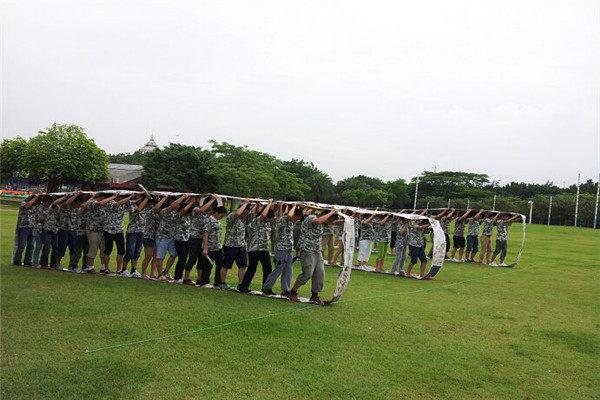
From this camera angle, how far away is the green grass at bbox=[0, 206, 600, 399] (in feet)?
18.2

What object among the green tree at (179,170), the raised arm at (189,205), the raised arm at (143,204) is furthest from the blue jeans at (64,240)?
the green tree at (179,170)

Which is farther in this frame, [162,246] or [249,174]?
[249,174]

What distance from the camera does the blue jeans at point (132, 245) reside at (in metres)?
11.8

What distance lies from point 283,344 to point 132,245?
19.8 feet

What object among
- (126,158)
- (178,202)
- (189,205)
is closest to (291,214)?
(189,205)

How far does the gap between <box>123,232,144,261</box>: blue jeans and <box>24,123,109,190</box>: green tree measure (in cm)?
3600

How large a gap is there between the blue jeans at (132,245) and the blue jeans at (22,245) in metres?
2.59

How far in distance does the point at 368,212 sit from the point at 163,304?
796cm

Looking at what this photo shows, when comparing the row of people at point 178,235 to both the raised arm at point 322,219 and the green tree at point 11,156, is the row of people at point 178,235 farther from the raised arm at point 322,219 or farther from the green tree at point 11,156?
the green tree at point 11,156

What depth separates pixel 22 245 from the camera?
12602mm

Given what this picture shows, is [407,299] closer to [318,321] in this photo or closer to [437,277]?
[318,321]

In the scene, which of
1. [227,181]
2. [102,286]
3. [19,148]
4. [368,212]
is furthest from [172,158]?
[102,286]

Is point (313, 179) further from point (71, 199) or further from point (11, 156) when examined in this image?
point (71, 199)

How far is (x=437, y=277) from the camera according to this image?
49.2 ft
